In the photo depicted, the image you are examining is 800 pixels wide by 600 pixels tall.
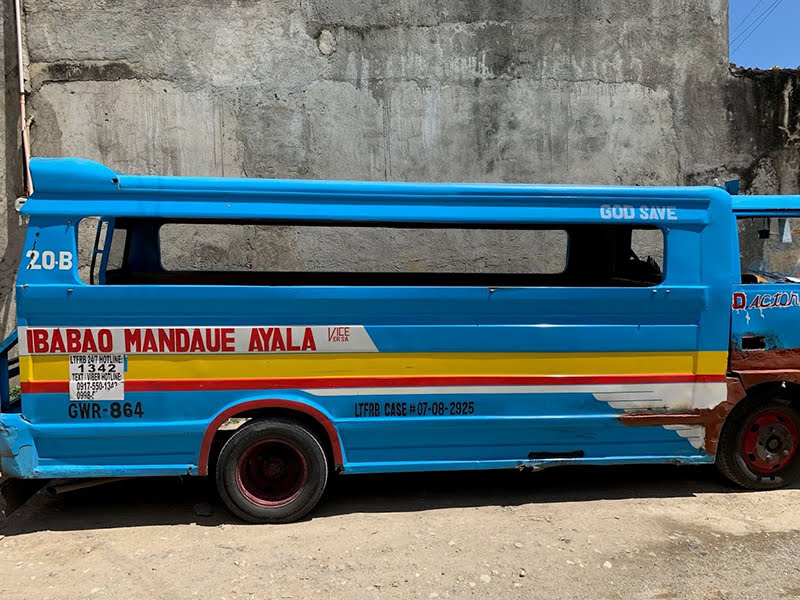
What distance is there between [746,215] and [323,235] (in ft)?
15.0

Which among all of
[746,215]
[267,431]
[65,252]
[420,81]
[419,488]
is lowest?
[419,488]

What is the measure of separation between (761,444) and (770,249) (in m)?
1.47

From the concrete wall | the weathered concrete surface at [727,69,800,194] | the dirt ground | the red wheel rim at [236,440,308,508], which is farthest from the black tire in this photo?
the weathered concrete surface at [727,69,800,194]

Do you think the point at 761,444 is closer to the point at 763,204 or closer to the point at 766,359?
the point at 766,359

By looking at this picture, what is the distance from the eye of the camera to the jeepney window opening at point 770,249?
434 centimetres

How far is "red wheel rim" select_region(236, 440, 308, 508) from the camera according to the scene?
4.00 meters

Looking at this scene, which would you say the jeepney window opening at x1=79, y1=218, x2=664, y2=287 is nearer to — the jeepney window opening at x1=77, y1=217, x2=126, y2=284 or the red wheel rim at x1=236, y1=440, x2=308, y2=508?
the jeepney window opening at x1=77, y1=217, x2=126, y2=284

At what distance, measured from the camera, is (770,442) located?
450 cm

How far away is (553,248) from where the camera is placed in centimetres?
748

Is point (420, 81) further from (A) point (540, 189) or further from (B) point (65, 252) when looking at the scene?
(B) point (65, 252)

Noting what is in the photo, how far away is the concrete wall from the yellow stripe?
3.88m

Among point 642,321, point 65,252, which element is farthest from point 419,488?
point 65,252

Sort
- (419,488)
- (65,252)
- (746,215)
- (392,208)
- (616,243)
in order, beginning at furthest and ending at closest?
(616,243) < (419,488) < (746,215) < (392,208) < (65,252)

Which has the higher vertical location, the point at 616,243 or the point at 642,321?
the point at 616,243
